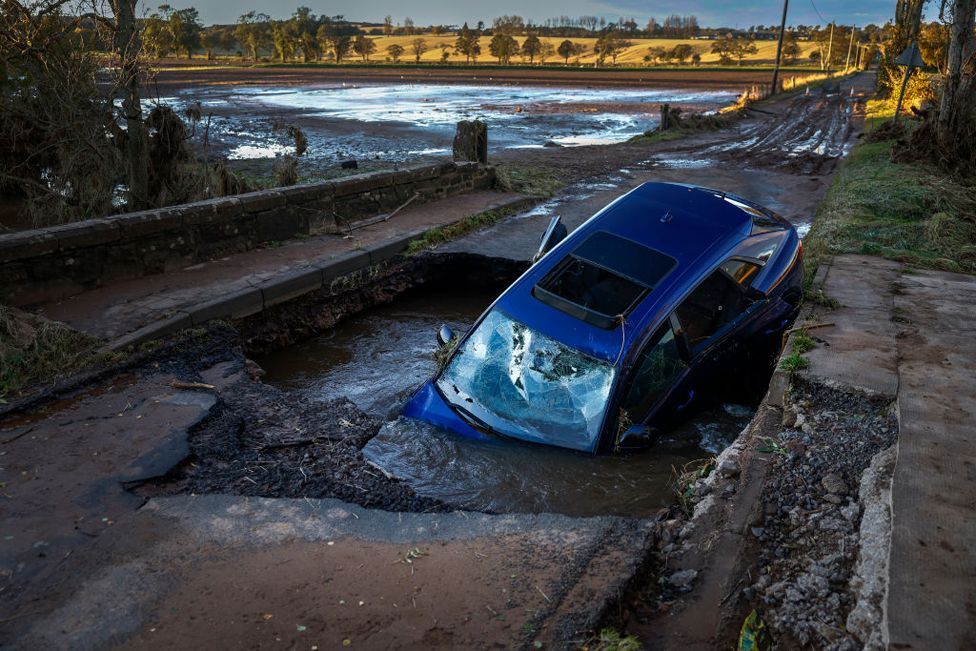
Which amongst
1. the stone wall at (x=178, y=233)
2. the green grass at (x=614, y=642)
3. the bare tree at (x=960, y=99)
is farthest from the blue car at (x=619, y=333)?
the bare tree at (x=960, y=99)

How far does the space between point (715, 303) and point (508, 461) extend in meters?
2.19

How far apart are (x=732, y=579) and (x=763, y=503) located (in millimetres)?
683

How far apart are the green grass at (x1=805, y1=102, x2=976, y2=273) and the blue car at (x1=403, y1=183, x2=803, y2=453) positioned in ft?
11.0

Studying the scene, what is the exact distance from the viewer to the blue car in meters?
5.07

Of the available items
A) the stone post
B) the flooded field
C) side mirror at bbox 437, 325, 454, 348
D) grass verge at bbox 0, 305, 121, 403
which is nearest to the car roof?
side mirror at bbox 437, 325, 454, 348

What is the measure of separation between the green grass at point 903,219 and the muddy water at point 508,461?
4270 mm

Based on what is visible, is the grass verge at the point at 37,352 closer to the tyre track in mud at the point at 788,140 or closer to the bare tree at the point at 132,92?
the bare tree at the point at 132,92

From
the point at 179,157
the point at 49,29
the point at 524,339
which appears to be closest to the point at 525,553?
the point at 524,339

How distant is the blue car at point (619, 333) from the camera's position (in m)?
5.07

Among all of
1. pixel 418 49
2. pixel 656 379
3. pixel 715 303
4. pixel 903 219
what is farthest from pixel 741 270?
pixel 418 49

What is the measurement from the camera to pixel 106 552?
393 cm

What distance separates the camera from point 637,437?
487 centimetres

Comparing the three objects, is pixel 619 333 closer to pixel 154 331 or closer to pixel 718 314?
pixel 718 314

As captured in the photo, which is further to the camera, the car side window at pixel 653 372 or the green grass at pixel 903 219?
the green grass at pixel 903 219
